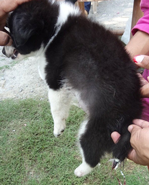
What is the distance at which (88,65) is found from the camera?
1.49 metres

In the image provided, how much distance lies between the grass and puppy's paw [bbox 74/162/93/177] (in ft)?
0.43

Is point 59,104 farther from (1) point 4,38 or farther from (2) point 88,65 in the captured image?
(1) point 4,38

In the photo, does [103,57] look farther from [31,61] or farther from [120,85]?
[31,61]

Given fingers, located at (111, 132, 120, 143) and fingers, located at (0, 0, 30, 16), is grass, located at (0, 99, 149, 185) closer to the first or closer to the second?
fingers, located at (111, 132, 120, 143)

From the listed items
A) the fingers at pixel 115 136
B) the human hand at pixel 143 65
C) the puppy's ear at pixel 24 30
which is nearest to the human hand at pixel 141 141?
the fingers at pixel 115 136

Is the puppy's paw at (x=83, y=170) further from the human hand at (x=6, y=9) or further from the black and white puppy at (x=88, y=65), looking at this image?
the human hand at (x=6, y=9)

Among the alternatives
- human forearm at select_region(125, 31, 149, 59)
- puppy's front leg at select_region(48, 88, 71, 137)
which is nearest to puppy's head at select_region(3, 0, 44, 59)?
puppy's front leg at select_region(48, 88, 71, 137)

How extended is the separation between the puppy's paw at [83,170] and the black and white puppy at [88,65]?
98 millimetres

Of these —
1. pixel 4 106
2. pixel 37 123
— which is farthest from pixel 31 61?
pixel 37 123

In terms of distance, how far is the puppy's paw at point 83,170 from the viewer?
5.99 ft

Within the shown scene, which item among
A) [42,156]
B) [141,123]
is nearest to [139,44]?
[141,123]

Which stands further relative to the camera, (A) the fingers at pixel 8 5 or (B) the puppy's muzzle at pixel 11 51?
(B) the puppy's muzzle at pixel 11 51

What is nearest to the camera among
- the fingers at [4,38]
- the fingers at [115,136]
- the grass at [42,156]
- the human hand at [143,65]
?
the human hand at [143,65]

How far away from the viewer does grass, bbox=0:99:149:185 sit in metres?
2.14
